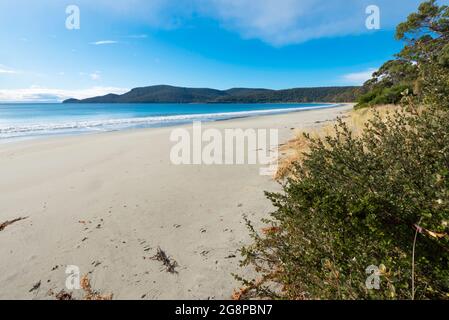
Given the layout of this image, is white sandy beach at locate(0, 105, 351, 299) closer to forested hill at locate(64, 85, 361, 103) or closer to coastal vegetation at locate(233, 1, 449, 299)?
coastal vegetation at locate(233, 1, 449, 299)

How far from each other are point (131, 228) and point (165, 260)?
953mm

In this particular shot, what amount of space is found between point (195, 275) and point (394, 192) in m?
1.96

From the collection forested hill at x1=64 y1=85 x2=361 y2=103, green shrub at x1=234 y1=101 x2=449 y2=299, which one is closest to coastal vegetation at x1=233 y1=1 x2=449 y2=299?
green shrub at x1=234 y1=101 x2=449 y2=299

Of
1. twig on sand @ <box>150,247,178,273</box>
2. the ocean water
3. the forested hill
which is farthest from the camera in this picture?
the forested hill

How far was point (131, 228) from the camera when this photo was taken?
328cm

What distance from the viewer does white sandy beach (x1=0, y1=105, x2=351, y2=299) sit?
2.34 m

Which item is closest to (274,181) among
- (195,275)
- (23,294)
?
(195,275)

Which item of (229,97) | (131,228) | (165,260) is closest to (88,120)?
(131,228)

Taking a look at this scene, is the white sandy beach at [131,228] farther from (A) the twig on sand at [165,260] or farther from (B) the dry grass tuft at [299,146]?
(B) the dry grass tuft at [299,146]

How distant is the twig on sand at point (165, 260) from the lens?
8.14ft

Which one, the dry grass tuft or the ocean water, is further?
the ocean water

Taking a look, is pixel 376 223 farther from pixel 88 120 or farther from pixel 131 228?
pixel 88 120

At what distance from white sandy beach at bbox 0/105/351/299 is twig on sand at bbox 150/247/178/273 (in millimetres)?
50

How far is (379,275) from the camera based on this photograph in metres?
1.30
